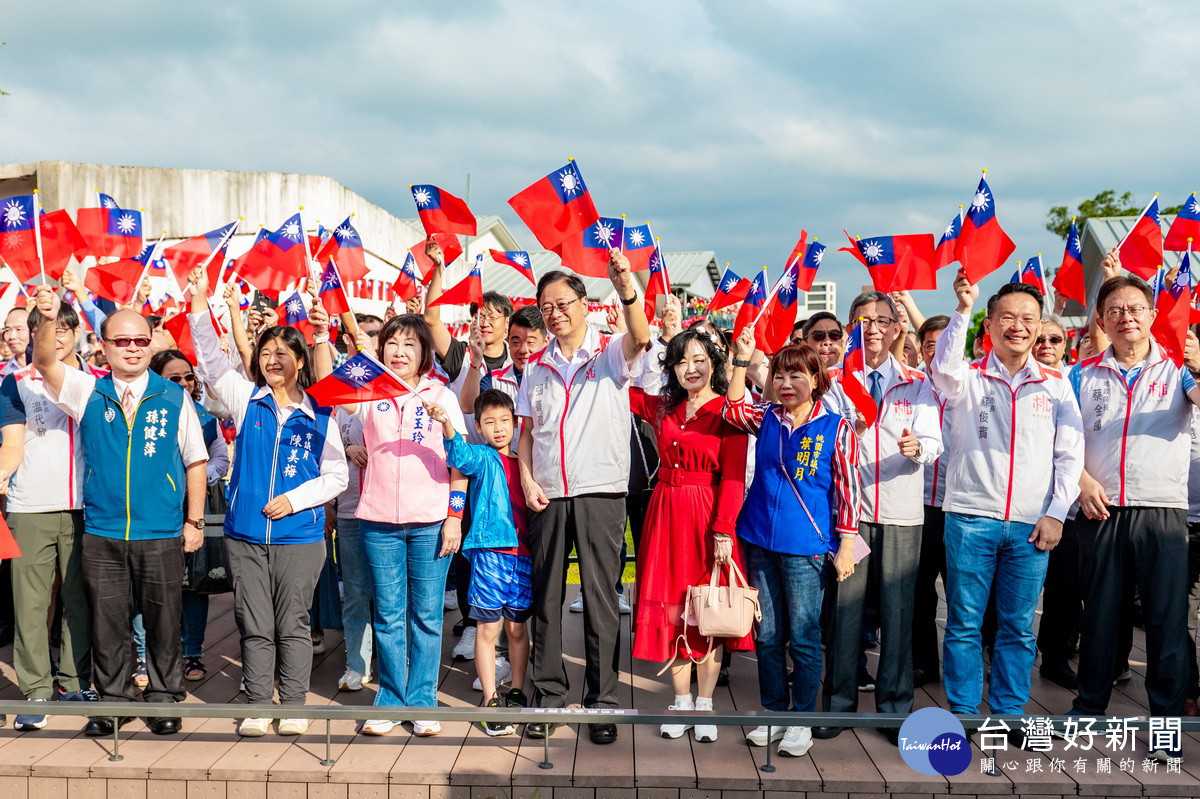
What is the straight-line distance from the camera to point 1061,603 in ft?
17.6

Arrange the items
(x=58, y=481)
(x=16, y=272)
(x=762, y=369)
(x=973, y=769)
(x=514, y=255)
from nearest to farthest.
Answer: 1. (x=973, y=769)
2. (x=58, y=481)
3. (x=762, y=369)
4. (x=16, y=272)
5. (x=514, y=255)

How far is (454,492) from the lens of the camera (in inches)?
178

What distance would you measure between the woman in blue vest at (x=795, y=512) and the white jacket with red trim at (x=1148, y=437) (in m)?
1.32

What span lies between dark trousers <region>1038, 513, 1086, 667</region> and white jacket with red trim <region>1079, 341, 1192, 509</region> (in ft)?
3.07

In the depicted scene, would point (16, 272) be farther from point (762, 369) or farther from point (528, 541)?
point (762, 369)

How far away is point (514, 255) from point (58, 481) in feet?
17.1

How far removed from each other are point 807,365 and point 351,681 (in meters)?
3.11

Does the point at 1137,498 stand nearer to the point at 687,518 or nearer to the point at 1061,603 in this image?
the point at 1061,603

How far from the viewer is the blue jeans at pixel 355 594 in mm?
4922

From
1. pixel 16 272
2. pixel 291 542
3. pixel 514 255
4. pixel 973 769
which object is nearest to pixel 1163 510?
pixel 973 769

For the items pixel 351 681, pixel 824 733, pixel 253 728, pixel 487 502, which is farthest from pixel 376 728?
pixel 824 733

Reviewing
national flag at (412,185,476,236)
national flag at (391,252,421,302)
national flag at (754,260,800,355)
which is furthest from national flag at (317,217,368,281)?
national flag at (754,260,800,355)

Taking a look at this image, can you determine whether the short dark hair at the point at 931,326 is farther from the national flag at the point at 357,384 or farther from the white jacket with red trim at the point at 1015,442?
the national flag at the point at 357,384

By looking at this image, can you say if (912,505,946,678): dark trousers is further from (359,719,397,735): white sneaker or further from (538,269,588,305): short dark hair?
(359,719,397,735): white sneaker
